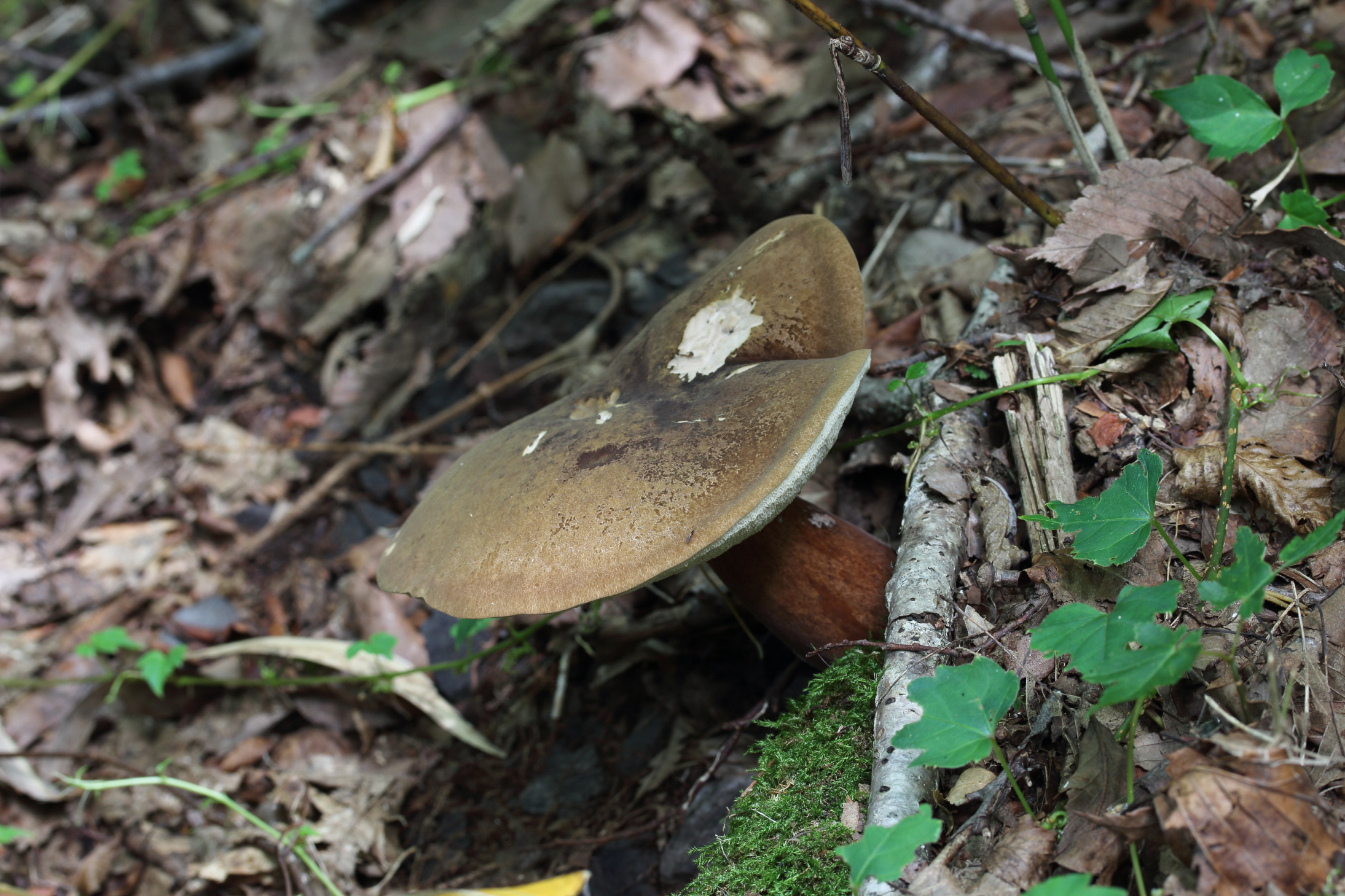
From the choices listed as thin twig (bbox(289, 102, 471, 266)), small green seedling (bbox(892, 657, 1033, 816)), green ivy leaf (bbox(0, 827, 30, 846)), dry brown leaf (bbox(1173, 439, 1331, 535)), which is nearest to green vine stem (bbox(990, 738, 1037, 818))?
small green seedling (bbox(892, 657, 1033, 816))

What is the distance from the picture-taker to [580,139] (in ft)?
14.9

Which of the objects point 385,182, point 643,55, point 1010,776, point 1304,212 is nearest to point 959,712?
point 1010,776

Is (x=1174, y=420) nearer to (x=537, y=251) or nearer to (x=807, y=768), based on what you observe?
(x=807, y=768)

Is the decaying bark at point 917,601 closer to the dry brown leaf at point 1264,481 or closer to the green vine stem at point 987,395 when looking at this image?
the green vine stem at point 987,395

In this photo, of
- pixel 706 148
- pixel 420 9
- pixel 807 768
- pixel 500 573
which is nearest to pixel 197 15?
pixel 420 9

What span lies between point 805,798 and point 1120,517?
3.03ft

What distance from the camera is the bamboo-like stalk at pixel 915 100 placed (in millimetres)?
1834

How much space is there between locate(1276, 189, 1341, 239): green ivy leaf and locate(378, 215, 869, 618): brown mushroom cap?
1162 mm

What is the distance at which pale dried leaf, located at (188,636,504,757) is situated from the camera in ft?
10.1

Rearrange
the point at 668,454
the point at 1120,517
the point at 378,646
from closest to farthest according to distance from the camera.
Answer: the point at 1120,517
the point at 668,454
the point at 378,646

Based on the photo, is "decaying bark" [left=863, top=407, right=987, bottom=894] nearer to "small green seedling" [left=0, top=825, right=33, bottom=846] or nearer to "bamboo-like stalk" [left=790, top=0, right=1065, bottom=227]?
"bamboo-like stalk" [left=790, top=0, right=1065, bottom=227]

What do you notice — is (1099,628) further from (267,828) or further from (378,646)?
(267,828)

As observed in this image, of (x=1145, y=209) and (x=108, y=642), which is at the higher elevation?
(x=1145, y=209)

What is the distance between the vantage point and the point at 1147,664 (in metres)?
1.31
